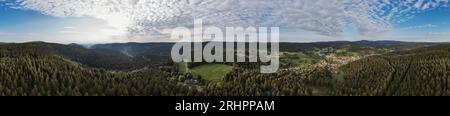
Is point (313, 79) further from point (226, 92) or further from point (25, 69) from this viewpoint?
point (25, 69)

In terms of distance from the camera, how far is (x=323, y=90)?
347ft

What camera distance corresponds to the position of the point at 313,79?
12600 centimetres

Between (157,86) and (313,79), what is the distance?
208 ft

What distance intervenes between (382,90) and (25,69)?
139 m
